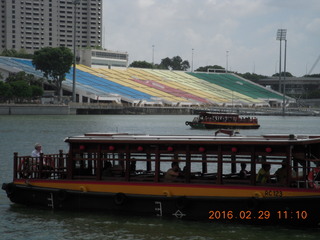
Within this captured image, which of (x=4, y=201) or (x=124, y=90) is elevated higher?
(x=124, y=90)

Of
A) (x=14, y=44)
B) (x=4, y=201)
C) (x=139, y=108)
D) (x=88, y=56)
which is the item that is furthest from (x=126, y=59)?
(x=4, y=201)

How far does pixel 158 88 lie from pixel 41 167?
114503 mm

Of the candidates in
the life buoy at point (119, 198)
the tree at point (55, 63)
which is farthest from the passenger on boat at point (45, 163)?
the tree at point (55, 63)

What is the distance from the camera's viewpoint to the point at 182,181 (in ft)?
56.4

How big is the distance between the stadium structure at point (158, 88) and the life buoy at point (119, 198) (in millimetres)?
93986

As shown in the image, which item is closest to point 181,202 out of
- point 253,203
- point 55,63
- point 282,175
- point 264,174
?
point 253,203

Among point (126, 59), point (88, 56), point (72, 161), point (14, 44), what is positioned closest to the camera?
point (72, 161)

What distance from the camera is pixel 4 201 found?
21.0 metres

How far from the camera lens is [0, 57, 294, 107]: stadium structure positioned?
116 meters

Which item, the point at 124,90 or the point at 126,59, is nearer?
the point at 124,90

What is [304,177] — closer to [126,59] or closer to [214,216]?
[214,216]

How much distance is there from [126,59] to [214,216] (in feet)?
441

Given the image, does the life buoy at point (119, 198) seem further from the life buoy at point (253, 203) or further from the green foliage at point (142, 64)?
the green foliage at point (142, 64)

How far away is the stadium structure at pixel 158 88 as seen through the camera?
380 feet
